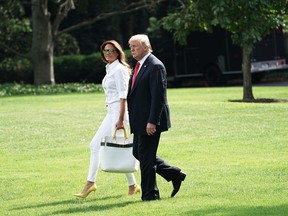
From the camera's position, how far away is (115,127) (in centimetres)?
1148

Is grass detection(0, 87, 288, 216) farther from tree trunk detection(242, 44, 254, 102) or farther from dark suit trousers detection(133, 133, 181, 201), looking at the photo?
tree trunk detection(242, 44, 254, 102)

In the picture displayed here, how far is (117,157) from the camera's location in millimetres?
11406

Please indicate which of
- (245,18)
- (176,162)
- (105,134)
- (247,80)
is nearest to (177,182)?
(105,134)

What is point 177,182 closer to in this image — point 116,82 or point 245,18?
point 116,82

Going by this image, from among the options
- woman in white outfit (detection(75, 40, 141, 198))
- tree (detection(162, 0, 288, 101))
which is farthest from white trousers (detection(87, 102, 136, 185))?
tree (detection(162, 0, 288, 101))

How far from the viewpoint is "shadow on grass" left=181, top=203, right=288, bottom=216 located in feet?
31.7

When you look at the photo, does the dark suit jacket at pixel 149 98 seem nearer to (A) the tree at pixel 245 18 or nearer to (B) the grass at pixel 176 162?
(B) the grass at pixel 176 162

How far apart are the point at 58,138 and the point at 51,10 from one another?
1190 inches

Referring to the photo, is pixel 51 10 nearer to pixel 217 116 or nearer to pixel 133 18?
pixel 133 18

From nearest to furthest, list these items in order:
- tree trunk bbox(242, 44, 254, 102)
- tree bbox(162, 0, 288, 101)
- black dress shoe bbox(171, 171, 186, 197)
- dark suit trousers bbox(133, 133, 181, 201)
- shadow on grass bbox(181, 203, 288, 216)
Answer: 1. shadow on grass bbox(181, 203, 288, 216)
2. dark suit trousers bbox(133, 133, 181, 201)
3. black dress shoe bbox(171, 171, 186, 197)
4. tree bbox(162, 0, 288, 101)
5. tree trunk bbox(242, 44, 254, 102)

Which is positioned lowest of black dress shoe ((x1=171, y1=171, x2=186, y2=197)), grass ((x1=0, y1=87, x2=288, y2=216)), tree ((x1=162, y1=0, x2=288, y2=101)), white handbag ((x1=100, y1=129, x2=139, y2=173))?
grass ((x1=0, y1=87, x2=288, y2=216))

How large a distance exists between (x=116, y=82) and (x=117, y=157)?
873 mm

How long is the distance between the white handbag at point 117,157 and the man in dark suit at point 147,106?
416mm

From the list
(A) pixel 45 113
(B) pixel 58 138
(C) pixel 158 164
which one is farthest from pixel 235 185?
(A) pixel 45 113
